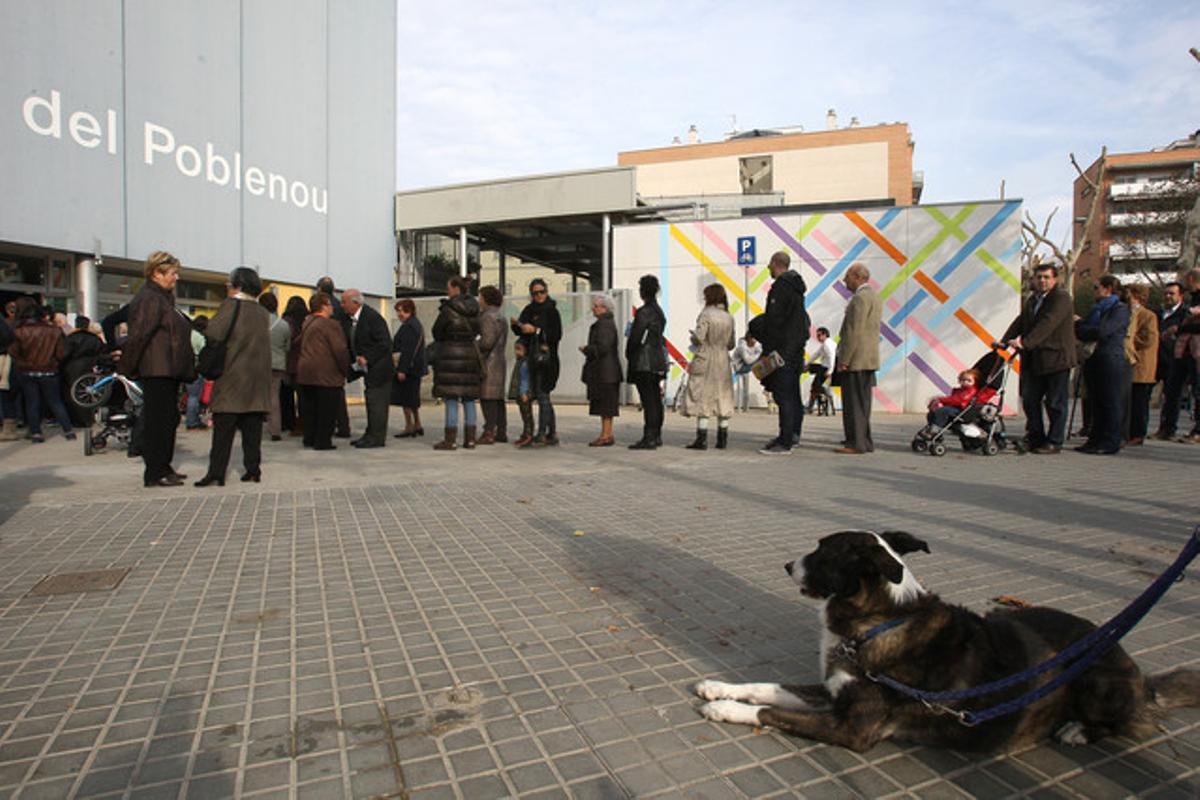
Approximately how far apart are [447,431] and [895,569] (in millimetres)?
7624

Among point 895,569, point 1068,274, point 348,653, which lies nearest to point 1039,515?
point 895,569

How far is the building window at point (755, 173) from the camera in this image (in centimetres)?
6253

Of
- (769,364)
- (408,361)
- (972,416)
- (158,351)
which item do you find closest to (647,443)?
(769,364)

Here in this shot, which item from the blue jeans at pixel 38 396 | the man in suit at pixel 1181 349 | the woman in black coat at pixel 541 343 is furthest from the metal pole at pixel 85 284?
the man in suit at pixel 1181 349

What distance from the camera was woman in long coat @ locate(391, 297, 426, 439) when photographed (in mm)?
10109

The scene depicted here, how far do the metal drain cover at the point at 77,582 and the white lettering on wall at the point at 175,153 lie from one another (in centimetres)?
1110

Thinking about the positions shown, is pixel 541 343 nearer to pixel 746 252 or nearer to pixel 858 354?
pixel 858 354

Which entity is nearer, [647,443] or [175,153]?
[647,443]

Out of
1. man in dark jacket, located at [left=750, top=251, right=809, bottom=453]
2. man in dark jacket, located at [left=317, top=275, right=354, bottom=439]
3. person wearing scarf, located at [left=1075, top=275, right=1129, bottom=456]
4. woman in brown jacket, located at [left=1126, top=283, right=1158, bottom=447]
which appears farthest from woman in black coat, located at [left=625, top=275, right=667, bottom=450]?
woman in brown jacket, located at [left=1126, top=283, right=1158, bottom=447]

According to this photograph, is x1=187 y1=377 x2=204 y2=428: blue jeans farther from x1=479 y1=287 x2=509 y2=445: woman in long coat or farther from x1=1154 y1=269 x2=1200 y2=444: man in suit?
x1=1154 y1=269 x2=1200 y2=444: man in suit

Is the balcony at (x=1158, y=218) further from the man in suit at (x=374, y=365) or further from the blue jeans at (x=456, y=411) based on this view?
the man in suit at (x=374, y=365)

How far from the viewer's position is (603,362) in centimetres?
936

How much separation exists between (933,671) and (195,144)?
16.7m

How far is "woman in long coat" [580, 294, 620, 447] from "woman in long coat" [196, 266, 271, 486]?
383 centimetres
